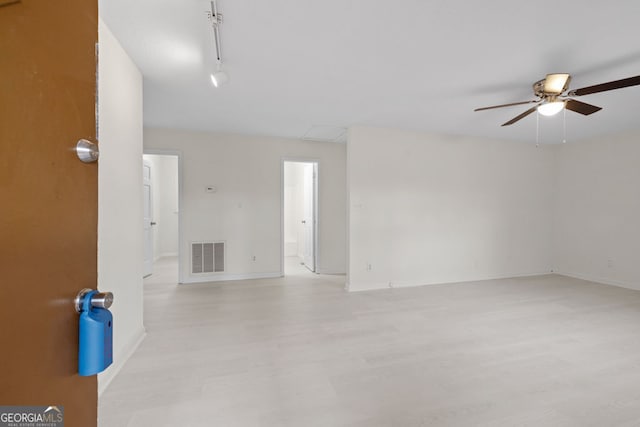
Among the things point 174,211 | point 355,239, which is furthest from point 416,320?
point 174,211

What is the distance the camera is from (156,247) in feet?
20.8

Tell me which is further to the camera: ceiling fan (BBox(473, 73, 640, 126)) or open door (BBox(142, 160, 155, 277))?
open door (BBox(142, 160, 155, 277))

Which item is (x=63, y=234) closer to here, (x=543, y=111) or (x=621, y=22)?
(x=621, y=22)

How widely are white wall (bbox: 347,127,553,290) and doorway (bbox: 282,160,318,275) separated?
4.20 feet

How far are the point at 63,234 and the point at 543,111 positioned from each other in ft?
11.7

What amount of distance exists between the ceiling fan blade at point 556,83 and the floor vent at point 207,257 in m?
4.69

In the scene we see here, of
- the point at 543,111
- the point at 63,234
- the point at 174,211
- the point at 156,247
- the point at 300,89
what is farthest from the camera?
the point at 174,211

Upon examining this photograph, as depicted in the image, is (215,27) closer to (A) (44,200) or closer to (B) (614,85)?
(A) (44,200)

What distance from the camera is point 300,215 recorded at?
24.6 ft

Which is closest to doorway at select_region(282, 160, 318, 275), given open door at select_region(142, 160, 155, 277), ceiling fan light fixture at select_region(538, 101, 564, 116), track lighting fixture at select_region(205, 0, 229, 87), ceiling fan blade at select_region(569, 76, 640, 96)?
open door at select_region(142, 160, 155, 277)

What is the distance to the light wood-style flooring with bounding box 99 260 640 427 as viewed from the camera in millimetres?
1554

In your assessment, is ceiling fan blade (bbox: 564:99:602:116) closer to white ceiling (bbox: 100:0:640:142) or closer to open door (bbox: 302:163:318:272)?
white ceiling (bbox: 100:0:640:142)

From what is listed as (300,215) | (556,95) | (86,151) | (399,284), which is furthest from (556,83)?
(300,215)

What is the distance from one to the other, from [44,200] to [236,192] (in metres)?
4.15
